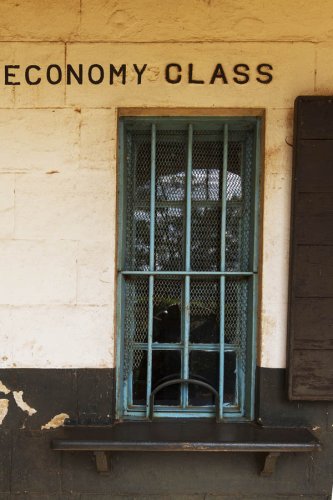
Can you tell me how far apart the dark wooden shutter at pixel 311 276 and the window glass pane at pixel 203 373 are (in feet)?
1.70

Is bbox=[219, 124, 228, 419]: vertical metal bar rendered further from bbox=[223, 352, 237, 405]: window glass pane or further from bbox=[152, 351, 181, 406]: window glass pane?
bbox=[152, 351, 181, 406]: window glass pane

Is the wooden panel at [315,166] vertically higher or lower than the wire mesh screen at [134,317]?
higher

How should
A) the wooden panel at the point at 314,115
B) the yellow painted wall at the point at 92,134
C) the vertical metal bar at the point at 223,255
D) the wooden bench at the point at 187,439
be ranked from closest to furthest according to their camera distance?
the wooden bench at the point at 187,439 → the wooden panel at the point at 314,115 → the yellow painted wall at the point at 92,134 → the vertical metal bar at the point at 223,255

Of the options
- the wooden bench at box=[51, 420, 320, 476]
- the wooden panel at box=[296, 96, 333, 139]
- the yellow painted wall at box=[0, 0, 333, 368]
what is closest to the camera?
the wooden bench at box=[51, 420, 320, 476]

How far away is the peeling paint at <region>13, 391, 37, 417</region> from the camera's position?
2875mm

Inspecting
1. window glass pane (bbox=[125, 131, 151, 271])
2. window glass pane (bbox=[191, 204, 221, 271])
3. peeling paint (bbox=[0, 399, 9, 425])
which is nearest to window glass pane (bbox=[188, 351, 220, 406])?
window glass pane (bbox=[191, 204, 221, 271])

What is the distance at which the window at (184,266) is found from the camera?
299cm

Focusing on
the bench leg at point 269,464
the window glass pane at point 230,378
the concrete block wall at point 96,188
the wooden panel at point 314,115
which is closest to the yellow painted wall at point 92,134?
the concrete block wall at point 96,188

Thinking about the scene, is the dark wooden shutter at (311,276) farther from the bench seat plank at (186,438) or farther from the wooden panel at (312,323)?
the bench seat plank at (186,438)

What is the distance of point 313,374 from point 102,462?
146 centimetres

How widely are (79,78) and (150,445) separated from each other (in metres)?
2.37

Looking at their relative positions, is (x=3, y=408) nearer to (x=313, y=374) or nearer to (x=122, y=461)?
(x=122, y=461)

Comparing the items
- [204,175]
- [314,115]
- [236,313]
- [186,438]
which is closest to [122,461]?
[186,438]

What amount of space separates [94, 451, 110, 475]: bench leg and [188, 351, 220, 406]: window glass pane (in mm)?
667
